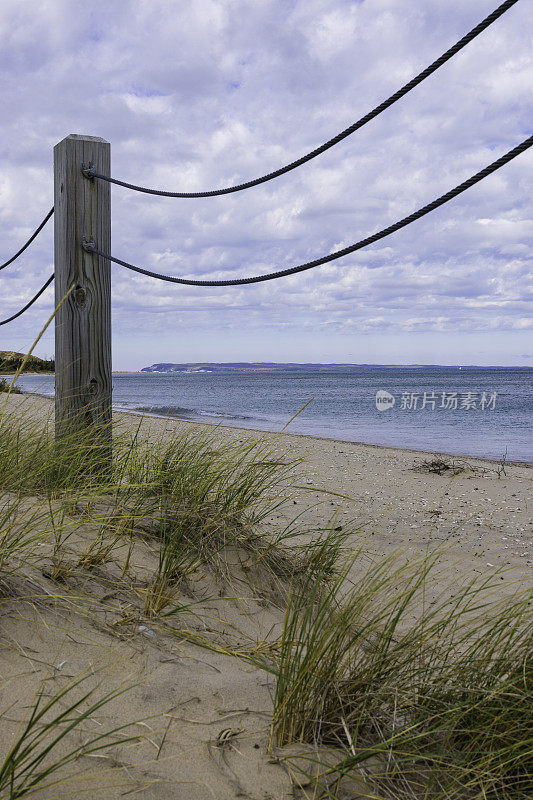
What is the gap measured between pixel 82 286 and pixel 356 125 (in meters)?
1.97

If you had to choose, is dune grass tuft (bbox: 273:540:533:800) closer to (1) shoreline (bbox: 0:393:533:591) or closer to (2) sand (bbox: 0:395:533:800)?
(2) sand (bbox: 0:395:533:800)

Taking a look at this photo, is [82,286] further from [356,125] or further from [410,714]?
[410,714]

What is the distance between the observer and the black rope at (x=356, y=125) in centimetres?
244

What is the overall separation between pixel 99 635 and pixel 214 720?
57 cm

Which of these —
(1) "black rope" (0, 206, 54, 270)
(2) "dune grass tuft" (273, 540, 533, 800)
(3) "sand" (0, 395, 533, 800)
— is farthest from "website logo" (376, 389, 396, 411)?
(2) "dune grass tuft" (273, 540, 533, 800)

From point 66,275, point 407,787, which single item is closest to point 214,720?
point 407,787

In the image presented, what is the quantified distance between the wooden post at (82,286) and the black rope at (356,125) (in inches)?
4.7

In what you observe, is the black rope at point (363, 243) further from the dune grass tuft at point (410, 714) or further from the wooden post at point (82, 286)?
the dune grass tuft at point (410, 714)

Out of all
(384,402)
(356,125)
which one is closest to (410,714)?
(356,125)

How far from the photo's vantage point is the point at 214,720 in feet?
5.58

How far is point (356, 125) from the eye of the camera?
118 inches

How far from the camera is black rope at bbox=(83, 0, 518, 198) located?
244 cm

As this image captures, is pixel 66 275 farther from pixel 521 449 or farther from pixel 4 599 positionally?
pixel 521 449

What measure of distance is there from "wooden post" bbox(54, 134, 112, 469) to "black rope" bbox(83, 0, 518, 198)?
0.12 meters
